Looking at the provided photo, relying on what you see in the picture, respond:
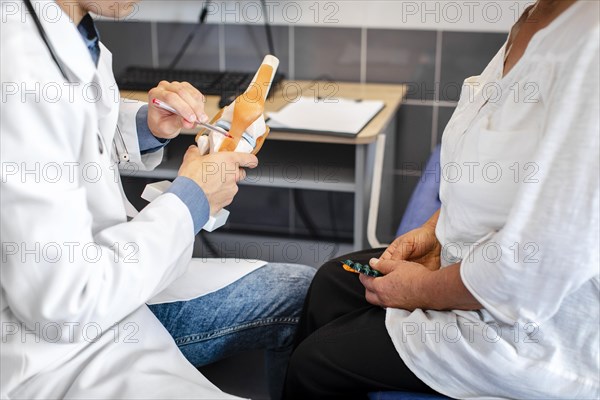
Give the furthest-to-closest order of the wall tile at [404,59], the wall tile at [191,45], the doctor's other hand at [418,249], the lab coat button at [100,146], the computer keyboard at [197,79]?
the wall tile at [191,45] → the wall tile at [404,59] → the computer keyboard at [197,79] → the doctor's other hand at [418,249] → the lab coat button at [100,146]

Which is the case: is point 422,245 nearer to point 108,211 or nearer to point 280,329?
point 280,329

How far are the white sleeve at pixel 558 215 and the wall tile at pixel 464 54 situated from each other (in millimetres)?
1538

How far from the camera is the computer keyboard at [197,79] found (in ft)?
7.87

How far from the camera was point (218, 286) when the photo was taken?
143 cm

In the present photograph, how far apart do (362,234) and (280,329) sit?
769mm

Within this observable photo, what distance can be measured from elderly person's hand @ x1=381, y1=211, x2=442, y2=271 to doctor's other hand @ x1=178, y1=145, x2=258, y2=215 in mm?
333

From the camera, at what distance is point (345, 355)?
1212mm

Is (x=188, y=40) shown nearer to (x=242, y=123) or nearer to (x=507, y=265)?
(x=242, y=123)

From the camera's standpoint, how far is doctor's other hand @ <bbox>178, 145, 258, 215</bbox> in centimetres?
118

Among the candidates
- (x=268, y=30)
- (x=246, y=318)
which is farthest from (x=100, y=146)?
(x=268, y=30)

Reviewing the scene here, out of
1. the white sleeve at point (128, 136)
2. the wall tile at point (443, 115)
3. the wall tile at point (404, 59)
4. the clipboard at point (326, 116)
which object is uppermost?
the wall tile at point (404, 59)

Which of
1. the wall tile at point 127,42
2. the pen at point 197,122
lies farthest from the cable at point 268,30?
the pen at point 197,122

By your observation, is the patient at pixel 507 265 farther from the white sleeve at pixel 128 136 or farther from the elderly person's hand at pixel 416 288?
the white sleeve at pixel 128 136

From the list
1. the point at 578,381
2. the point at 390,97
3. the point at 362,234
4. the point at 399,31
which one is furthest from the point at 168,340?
the point at 399,31
